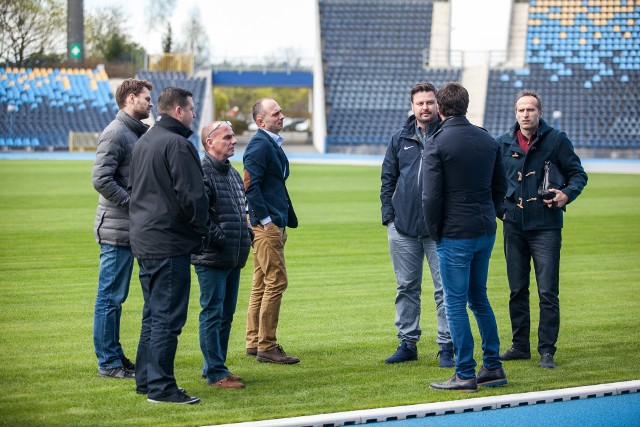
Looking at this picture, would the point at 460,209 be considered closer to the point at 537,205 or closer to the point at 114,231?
the point at 537,205

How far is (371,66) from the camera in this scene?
168 ft

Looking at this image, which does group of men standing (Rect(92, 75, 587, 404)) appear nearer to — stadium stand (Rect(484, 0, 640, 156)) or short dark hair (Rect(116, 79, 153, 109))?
short dark hair (Rect(116, 79, 153, 109))

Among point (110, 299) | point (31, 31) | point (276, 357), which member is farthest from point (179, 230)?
point (31, 31)

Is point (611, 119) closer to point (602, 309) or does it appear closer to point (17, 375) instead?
point (602, 309)

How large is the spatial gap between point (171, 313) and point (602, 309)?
525cm

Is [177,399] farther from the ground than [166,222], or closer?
closer

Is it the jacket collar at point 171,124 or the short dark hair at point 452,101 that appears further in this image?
the short dark hair at point 452,101

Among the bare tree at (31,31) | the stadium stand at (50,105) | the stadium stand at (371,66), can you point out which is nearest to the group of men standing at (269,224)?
the stadium stand at (371,66)

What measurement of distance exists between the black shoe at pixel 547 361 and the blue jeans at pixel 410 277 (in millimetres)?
826

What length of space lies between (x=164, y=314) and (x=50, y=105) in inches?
1821

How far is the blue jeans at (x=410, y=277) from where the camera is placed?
7.51 metres

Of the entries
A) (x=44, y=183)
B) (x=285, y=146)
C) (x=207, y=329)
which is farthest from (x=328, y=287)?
(x=285, y=146)

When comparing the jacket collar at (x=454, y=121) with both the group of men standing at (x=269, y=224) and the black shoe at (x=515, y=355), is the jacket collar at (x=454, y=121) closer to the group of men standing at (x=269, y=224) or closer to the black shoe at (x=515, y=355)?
the group of men standing at (x=269, y=224)

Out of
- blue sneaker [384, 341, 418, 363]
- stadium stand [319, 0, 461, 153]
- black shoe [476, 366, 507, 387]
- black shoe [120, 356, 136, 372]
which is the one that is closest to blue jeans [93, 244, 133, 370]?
black shoe [120, 356, 136, 372]
